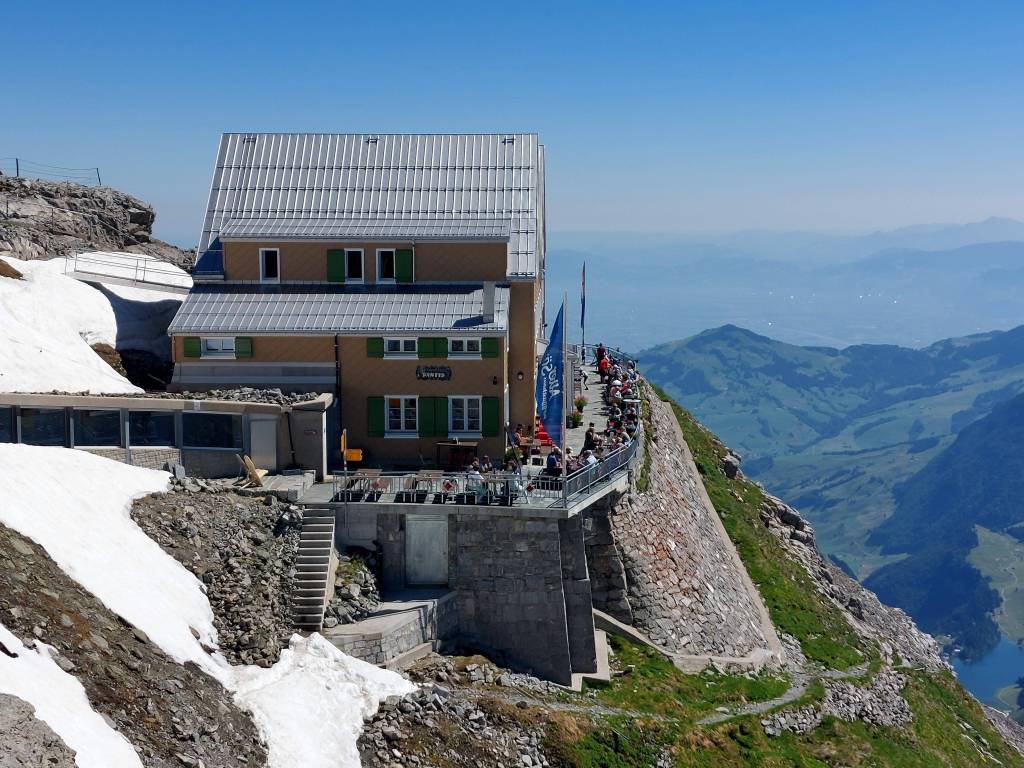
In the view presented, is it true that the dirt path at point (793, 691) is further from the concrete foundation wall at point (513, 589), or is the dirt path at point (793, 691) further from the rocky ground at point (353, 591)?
the rocky ground at point (353, 591)

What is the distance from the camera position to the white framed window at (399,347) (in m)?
43.2

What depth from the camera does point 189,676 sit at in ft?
88.4

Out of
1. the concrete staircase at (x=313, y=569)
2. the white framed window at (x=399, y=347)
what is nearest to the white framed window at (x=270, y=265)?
the white framed window at (x=399, y=347)

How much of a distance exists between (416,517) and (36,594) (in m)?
13.7

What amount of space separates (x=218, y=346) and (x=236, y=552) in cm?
1260

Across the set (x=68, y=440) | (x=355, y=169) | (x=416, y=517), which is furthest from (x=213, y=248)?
(x=416, y=517)

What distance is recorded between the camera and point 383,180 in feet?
168

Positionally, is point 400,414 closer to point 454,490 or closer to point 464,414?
point 464,414

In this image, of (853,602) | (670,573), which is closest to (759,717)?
(670,573)

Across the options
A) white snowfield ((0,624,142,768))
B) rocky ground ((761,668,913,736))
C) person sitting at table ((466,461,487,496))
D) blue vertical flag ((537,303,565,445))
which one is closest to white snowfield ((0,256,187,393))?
person sitting at table ((466,461,487,496))

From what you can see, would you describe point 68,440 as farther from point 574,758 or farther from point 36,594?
point 574,758

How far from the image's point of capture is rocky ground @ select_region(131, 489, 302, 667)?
30594 millimetres

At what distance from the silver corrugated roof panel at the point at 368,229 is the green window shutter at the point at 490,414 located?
23.5 ft

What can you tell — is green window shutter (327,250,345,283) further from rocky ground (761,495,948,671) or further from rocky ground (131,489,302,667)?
rocky ground (761,495,948,671)
